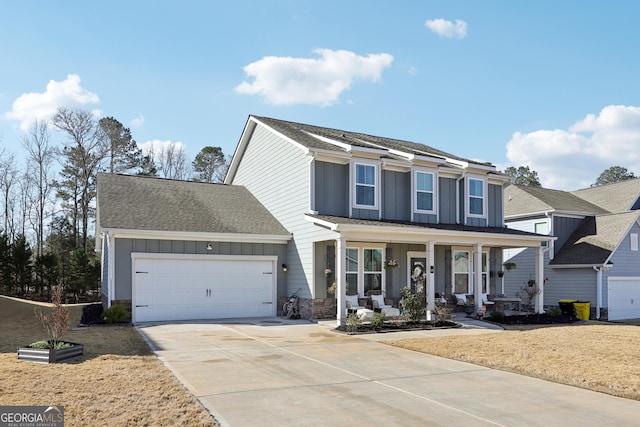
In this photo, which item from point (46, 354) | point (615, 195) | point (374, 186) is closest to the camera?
point (46, 354)

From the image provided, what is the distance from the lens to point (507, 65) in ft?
58.6

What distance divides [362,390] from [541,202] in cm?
2085

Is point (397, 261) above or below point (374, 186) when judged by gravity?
below

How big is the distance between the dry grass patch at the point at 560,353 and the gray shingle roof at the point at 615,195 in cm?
1445

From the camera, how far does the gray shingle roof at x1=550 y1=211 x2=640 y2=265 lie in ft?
72.5

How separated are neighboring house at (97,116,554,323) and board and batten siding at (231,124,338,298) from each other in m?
0.07

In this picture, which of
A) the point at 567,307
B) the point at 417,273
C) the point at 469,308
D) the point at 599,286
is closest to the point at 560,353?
the point at 469,308

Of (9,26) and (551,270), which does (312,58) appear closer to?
(9,26)

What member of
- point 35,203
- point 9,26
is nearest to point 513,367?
point 9,26

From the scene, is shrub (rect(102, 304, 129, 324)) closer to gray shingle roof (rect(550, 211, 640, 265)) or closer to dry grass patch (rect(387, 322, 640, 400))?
dry grass patch (rect(387, 322, 640, 400))

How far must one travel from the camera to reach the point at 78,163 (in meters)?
35.8

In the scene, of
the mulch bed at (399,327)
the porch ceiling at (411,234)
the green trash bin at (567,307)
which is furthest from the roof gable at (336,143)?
the green trash bin at (567,307)

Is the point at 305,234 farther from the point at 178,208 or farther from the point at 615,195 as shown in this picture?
the point at 615,195

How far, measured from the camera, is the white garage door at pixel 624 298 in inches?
870
